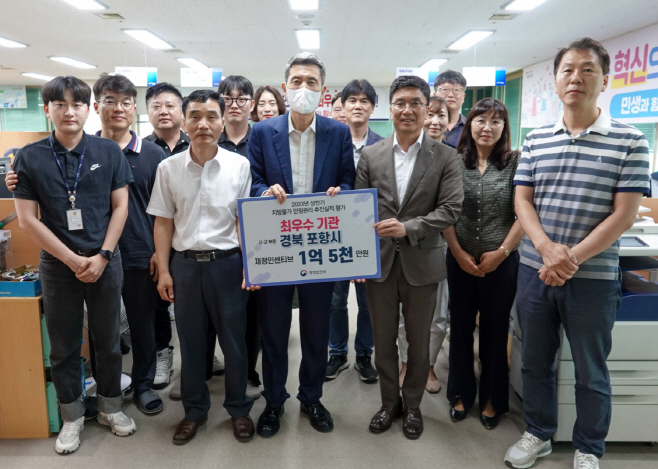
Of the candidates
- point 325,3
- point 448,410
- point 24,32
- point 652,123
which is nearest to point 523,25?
point 652,123

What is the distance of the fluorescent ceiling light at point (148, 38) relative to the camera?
6.95m

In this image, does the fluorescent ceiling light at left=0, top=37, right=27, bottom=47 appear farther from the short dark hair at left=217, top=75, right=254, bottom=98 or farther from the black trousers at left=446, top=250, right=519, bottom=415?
the black trousers at left=446, top=250, right=519, bottom=415

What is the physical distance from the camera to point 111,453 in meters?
2.17

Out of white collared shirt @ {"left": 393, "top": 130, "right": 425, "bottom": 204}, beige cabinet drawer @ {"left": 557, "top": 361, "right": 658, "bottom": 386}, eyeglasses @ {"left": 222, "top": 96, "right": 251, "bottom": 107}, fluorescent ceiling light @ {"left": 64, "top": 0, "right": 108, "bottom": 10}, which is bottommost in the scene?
beige cabinet drawer @ {"left": 557, "top": 361, "right": 658, "bottom": 386}

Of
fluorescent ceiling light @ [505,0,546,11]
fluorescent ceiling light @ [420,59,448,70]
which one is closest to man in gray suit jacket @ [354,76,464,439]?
fluorescent ceiling light @ [505,0,546,11]

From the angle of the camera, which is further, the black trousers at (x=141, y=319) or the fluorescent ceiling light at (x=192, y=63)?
the fluorescent ceiling light at (x=192, y=63)

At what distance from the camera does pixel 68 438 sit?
2180 mm

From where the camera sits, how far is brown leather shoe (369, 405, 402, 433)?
2.32 meters

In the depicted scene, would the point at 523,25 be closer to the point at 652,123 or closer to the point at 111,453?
the point at 652,123

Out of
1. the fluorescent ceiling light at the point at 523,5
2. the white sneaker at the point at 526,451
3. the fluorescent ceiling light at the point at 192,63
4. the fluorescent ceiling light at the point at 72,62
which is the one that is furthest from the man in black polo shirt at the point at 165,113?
the fluorescent ceiling light at the point at 72,62

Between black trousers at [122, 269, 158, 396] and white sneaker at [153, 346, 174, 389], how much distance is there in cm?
20

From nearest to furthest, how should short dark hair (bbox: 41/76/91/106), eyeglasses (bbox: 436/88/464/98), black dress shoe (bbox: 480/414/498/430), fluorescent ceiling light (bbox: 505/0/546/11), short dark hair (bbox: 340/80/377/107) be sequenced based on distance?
short dark hair (bbox: 41/76/91/106)
black dress shoe (bbox: 480/414/498/430)
short dark hair (bbox: 340/80/377/107)
eyeglasses (bbox: 436/88/464/98)
fluorescent ceiling light (bbox: 505/0/546/11)

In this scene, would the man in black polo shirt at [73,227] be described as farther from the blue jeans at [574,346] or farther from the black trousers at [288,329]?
the blue jeans at [574,346]

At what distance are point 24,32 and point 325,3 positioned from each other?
483 cm
